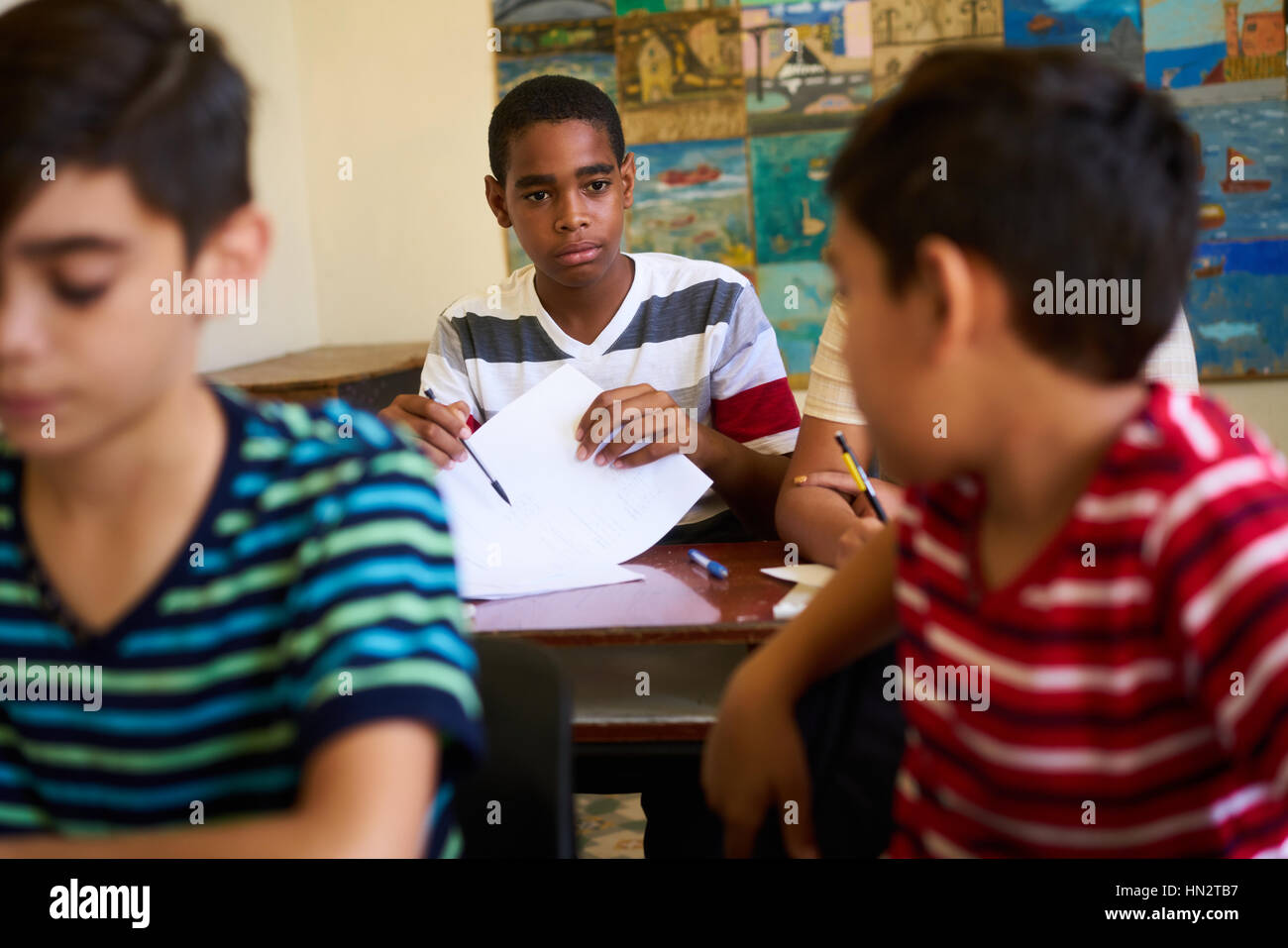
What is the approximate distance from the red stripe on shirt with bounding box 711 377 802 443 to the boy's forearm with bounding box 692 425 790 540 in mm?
76

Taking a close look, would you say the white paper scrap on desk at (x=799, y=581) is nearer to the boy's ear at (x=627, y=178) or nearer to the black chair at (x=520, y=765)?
the black chair at (x=520, y=765)

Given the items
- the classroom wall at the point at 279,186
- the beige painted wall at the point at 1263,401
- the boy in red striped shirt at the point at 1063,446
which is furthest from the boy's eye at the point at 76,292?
the beige painted wall at the point at 1263,401

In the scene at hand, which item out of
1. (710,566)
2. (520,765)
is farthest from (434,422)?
(520,765)

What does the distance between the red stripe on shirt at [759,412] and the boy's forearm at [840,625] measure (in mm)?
1073

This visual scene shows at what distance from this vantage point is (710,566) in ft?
4.78

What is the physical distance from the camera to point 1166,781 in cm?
67

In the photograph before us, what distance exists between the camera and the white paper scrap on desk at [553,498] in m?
1.50

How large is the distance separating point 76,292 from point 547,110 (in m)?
1.48

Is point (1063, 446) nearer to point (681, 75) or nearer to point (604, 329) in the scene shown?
point (604, 329)

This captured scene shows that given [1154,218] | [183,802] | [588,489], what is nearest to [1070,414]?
[1154,218]

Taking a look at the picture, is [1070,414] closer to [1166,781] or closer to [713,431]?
[1166,781]

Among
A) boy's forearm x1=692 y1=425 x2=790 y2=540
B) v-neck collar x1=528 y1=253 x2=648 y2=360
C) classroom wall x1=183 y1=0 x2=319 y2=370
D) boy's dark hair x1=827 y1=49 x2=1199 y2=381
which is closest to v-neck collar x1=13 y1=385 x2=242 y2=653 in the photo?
boy's dark hair x1=827 y1=49 x2=1199 y2=381

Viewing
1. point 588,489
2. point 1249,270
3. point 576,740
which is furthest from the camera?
point 1249,270
